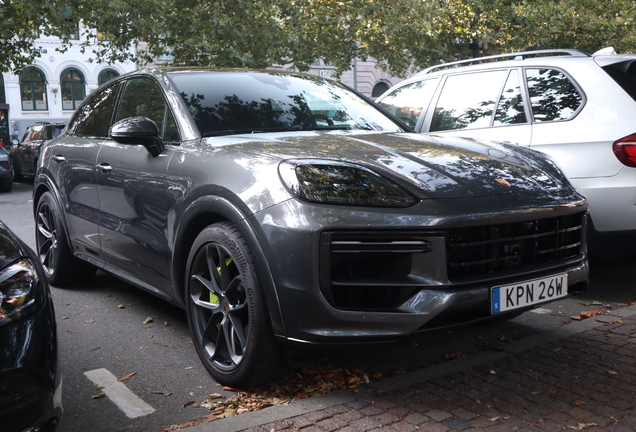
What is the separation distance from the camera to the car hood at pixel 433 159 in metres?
3.22

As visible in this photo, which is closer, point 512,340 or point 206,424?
point 206,424

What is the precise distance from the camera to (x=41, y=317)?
2447mm

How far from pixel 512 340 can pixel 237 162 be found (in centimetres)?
200

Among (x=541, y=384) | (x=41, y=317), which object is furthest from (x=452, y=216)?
(x=41, y=317)

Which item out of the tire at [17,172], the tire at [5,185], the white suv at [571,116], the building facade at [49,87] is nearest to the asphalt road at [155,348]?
the white suv at [571,116]

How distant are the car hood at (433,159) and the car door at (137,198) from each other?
475 mm

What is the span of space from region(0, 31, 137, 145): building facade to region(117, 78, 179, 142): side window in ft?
117

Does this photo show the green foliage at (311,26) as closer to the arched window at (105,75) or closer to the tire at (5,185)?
the tire at (5,185)

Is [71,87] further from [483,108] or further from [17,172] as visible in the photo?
[483,108]

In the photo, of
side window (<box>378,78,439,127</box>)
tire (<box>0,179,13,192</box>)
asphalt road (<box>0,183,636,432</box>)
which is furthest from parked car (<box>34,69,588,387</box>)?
tire (<box>0,179,13,192</box>)

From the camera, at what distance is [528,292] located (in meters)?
3.28

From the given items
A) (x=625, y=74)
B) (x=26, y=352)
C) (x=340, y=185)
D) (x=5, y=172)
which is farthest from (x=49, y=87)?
(x=26, y=352)

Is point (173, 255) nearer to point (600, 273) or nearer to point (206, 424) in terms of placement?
point (206, 424)

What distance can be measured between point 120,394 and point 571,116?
363 cm
